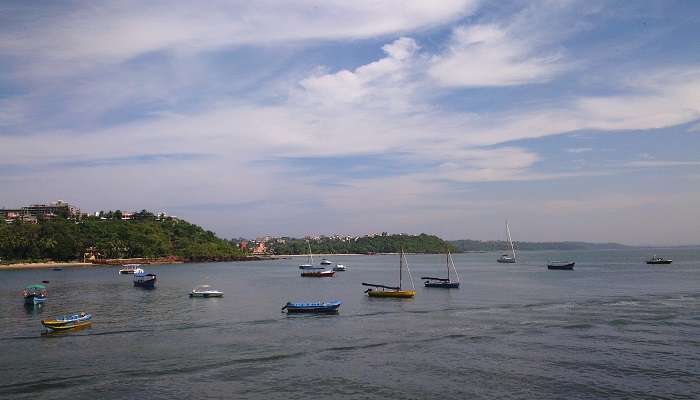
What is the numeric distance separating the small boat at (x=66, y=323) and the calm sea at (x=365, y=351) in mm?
1470

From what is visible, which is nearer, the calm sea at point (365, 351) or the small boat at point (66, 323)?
the calm sea at point (365, 351)

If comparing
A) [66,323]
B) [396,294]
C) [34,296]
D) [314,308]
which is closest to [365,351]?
[314,308]

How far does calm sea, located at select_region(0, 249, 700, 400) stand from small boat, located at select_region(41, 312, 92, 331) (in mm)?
1470

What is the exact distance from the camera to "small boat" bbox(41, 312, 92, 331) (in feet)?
187

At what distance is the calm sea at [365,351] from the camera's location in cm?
3781

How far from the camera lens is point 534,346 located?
165 feet

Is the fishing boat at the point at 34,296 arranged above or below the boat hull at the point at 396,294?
above

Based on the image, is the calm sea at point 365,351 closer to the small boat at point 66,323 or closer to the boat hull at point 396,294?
the small boat at point 66,323

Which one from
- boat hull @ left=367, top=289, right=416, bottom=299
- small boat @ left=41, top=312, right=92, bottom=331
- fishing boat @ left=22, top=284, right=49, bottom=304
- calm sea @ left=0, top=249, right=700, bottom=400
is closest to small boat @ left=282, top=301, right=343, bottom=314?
calm sea @ left=0, top=249, right=700, bottom=400

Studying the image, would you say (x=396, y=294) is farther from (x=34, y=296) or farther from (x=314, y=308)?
(x=34, y=296)

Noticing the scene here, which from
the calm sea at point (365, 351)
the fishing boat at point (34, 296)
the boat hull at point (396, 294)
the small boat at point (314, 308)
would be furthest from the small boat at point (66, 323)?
the boat hull at point (396, 294)

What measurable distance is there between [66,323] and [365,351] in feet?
99.6

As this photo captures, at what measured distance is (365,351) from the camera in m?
48.8

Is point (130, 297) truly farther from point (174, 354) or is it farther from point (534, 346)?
point (534, 346)
